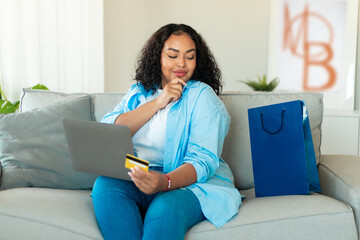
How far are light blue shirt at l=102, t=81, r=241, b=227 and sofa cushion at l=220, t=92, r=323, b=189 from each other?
9.2 inches

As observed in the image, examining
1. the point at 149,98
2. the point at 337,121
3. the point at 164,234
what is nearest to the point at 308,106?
the point at 149,98

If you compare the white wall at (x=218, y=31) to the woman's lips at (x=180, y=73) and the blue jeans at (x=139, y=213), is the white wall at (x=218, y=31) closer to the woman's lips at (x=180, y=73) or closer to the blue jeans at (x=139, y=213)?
the woman's lips at (x=180, y=73)

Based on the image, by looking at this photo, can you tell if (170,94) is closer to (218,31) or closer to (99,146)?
(99,146)

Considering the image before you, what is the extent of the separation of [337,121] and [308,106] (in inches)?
64.1

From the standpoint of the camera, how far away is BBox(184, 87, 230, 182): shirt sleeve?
5.30 feet

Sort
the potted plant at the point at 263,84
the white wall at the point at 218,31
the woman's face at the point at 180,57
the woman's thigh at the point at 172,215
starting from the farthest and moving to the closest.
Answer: the white wall at the point at 218,31
the potted plant at the point at 263,84
the woman's face at the point at 180,57
the woman's thigh at the point at 172,215

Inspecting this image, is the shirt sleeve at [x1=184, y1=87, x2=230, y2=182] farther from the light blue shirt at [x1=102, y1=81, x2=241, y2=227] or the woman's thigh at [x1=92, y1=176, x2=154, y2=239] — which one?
the woman's thigh at [x1=92, y1=176, x2=154, y2=239]

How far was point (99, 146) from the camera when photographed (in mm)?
1502

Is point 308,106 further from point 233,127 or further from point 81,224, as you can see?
point 81,224

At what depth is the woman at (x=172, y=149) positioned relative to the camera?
1430mm

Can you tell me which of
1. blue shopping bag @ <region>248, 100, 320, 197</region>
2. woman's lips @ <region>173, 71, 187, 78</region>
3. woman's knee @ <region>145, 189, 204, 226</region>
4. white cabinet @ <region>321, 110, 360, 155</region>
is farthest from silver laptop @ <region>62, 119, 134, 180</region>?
white cabinet @ <region>321, 110, 360, 155</region>

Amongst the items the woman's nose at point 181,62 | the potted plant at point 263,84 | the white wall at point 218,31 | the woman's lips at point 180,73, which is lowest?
the potted plant at point 263,84

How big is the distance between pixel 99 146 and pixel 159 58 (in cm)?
58

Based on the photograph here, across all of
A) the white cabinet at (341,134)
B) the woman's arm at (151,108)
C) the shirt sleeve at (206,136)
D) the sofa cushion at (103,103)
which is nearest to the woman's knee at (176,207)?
the shirt sleeve at (206,136)
